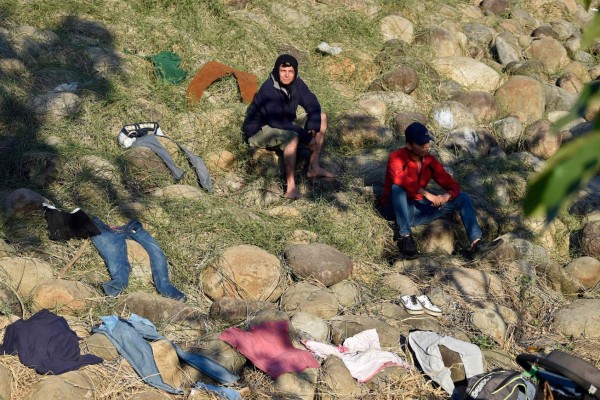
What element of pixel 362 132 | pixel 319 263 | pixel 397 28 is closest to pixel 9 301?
pixel 319 263

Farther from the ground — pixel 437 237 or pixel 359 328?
pixel 359 328

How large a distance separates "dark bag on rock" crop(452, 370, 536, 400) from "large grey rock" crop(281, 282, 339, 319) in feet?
4.72

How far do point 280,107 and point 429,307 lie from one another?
2.67 meters

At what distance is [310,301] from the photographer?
6.03 metres

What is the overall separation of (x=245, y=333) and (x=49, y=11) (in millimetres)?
5789

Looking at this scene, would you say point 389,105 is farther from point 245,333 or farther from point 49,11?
point 245,333

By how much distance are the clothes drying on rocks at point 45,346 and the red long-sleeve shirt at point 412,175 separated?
10.6ft

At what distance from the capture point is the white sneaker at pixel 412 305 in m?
6.14

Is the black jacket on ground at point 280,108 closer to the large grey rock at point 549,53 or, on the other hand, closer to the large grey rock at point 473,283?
the large grey rock at point 473,283

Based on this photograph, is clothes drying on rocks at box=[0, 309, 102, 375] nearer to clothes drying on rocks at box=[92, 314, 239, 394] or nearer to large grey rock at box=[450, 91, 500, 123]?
clothes drying on rocks at box=[92, 314, 239, 394]

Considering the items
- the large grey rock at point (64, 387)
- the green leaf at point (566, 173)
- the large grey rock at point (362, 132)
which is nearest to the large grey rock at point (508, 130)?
the large grey rock at point (362, 132)

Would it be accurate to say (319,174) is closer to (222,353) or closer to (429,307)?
(429,307)

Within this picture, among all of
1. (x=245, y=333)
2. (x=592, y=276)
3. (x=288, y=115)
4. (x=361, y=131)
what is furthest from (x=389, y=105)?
(x=245, y=333)

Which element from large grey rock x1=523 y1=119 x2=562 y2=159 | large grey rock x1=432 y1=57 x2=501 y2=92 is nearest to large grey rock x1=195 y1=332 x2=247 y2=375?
large grey rock x1=523 y1=119 x2=562 y2=159
